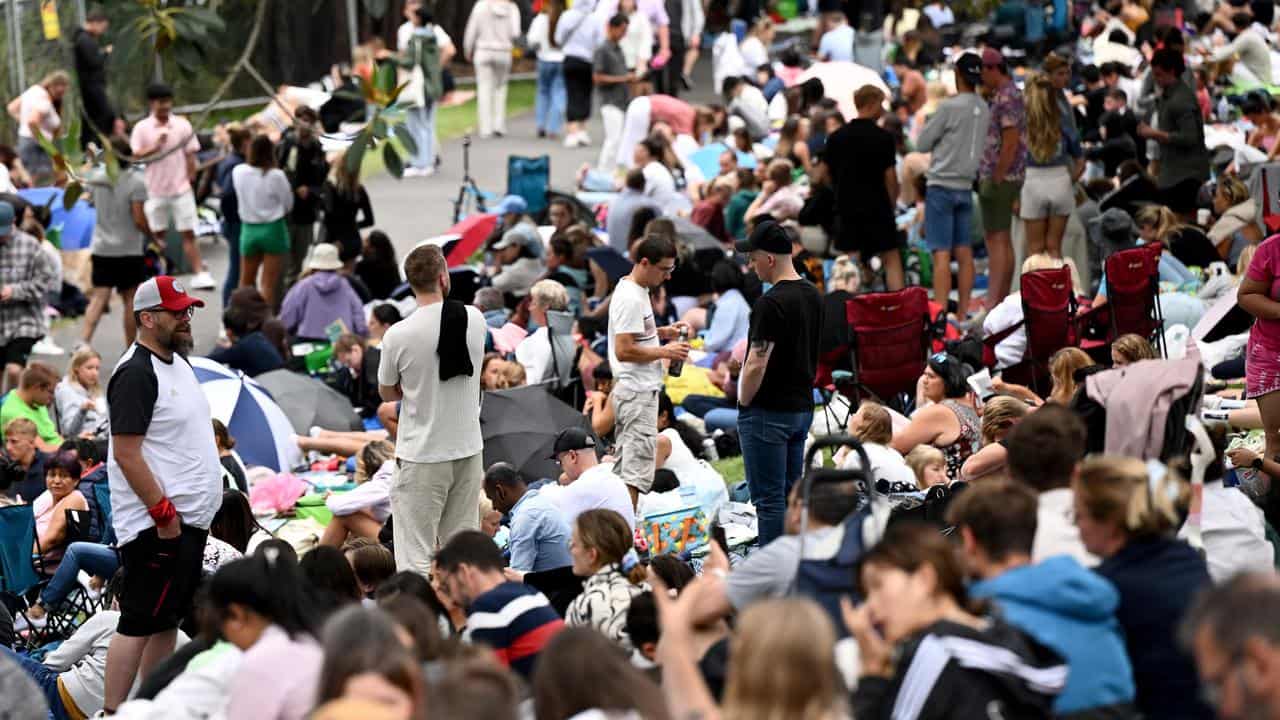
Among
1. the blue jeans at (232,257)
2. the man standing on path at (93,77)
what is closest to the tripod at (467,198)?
the blue jeans at (232,257)

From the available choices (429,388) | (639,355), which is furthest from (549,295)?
(429,388)

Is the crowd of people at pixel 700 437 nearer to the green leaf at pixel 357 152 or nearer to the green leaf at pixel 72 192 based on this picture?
the green leaf at pixel 72 192

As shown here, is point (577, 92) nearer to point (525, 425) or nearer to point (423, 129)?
point (423, 129)

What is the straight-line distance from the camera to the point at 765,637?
3867 mm

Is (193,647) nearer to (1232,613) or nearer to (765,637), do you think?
(765,637)

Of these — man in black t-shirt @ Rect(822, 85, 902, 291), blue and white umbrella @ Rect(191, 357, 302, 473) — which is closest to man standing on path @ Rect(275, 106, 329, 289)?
blue and white umbrella @ Rect(191, 357, 302, 473)

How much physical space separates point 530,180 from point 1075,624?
1266cm

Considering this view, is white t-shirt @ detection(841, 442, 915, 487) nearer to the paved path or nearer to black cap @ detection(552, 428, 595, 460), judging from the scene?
black cap @ detection(552, 428, 595, 460)

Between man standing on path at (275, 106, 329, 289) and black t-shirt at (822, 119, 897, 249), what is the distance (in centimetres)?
466

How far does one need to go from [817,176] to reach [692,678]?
9527mm

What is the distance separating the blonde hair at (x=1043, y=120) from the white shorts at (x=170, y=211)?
749 cm

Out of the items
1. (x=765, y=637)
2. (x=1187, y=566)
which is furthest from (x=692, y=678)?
(x=1187, y=566)

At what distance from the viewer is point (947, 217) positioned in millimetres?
12398

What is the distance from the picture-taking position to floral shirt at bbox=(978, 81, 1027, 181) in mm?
11945
